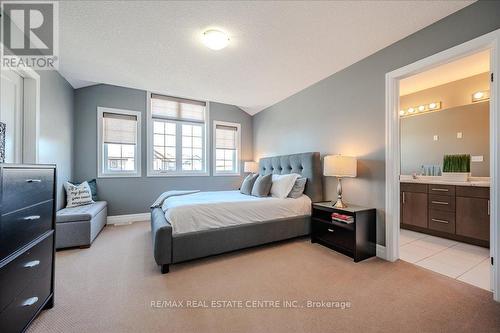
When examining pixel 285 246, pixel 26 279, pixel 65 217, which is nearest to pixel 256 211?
pixel 285 246

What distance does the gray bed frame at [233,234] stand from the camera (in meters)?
2.10

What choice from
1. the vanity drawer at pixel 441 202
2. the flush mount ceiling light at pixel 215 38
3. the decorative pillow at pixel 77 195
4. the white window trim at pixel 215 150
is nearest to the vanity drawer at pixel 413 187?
the vanity drawer at pixel 441 202

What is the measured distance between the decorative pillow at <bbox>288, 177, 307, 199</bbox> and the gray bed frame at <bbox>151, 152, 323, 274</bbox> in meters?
0.09

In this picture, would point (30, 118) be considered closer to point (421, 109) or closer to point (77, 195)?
point (77, 195)

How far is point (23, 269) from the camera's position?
1.25 metres

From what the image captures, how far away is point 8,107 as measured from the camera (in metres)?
2.18

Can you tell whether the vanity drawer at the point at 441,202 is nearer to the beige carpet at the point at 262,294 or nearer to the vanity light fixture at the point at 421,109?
the beige carpet at the point at 262,294

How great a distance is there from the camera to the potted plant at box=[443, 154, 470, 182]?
9.84 feet

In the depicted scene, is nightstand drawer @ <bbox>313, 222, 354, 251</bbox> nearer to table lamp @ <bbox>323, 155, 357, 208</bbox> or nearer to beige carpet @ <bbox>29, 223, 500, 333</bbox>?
beige carpet @ <bbox>29, 223, 500, 333</bbox>

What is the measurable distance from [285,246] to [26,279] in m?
2.48

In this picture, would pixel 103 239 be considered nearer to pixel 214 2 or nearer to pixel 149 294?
pixel 149 294

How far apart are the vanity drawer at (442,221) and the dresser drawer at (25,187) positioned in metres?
4.63

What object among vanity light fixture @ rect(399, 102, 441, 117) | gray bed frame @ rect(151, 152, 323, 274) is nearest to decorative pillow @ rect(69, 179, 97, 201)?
gray bed frame @ rect(151, 152, 323, 274)

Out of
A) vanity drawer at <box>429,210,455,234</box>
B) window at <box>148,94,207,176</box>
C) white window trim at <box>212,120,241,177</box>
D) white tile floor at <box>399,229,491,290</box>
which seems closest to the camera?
white tile floor at <box>399,229,491,290</box>
